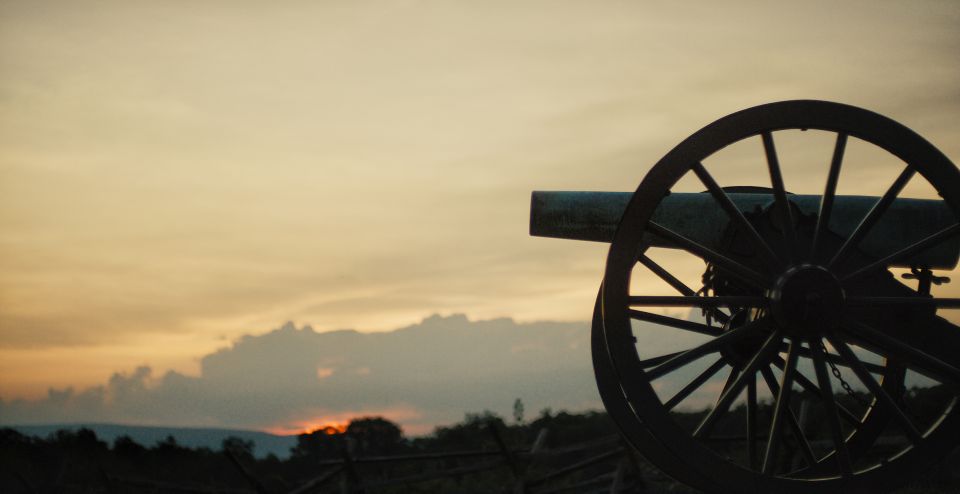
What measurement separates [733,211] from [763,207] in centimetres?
80

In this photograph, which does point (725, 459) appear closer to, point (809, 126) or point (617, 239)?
point (617, 239)

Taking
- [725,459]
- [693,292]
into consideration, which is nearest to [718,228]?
[693,292]

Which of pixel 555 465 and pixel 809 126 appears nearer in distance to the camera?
pixel 809 126

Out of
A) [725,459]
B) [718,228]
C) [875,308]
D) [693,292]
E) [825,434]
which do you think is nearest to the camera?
[725,459]

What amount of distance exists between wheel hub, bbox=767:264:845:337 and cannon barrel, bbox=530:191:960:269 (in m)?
0.85

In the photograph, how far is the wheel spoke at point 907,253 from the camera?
21.9ft

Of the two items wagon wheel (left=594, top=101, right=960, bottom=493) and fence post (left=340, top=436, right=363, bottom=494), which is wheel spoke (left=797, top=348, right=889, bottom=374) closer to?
wagon wheel (left=594, top=101, right=960, bottom=493)

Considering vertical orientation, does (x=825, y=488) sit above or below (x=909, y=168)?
below

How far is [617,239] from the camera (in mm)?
6523

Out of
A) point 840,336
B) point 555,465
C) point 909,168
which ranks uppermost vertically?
point 909,168

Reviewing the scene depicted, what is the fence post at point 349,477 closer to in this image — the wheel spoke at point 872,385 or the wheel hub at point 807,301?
the wheel hub at point 807,301

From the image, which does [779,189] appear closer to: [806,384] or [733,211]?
[733,211]

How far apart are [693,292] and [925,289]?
1.73m

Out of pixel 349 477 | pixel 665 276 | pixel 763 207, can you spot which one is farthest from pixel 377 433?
pixel 763 207
